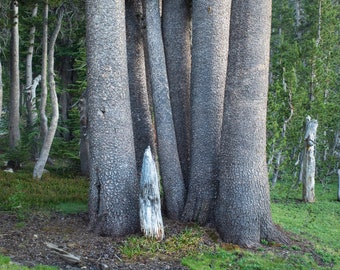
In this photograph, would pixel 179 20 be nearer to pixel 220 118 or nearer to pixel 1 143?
pixel 220 118

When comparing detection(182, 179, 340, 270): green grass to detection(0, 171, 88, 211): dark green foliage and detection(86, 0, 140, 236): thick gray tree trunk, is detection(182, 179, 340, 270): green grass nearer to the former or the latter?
detection(86, 0, 140, 236): thick gray tree trunk

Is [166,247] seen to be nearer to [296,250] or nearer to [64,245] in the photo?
[64,245]

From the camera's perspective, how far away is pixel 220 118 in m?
9.62

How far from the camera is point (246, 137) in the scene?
8805 mm

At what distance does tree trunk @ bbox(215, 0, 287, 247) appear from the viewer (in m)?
8.73

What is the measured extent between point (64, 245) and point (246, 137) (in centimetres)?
393

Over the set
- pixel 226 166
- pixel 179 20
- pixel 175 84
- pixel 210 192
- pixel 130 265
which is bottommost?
pixel 130 265

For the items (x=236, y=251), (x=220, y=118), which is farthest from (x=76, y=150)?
(x=236, y=251)

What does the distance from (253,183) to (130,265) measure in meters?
2.91

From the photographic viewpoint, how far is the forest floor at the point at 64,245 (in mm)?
7367

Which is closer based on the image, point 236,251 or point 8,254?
point 8,254

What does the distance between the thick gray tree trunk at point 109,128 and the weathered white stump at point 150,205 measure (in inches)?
19.4

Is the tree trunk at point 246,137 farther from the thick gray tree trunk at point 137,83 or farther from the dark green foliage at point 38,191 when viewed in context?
the dark green foliage at point 38,191

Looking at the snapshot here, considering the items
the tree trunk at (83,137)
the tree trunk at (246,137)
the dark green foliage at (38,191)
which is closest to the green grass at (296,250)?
the tree trunk at (246,137)
